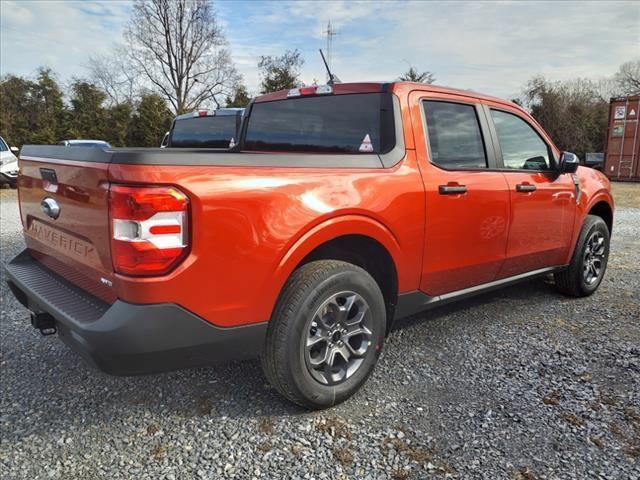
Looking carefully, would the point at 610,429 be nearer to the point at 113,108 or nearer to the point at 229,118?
the point at 229,118

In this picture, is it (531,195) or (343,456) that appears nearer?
(343,456)

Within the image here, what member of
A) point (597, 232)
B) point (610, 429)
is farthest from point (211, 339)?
point (597, 232)

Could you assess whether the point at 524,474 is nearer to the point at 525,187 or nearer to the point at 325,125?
the point at 525,187

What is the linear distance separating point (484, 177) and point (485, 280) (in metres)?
0.75

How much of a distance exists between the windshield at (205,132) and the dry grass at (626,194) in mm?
10442

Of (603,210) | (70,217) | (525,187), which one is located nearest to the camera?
(70,217)

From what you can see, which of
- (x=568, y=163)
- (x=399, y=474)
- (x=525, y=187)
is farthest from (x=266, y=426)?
(x=568, y=163)

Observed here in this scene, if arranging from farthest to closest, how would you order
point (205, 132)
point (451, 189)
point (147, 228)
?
point (205, 132), point (451, 189), point (147, 228)

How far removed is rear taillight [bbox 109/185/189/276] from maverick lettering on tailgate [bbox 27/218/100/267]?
0.93ft

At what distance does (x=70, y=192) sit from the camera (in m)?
2.27

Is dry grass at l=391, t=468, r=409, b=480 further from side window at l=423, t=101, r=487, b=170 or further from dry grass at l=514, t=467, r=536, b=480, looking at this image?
side window at l=423, t=101, r=487, b=170

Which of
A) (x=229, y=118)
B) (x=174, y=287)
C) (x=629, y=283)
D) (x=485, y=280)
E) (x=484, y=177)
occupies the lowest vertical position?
(x=629, y=283)

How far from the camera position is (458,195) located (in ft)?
10.1

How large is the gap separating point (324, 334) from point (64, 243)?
1.41 meters
